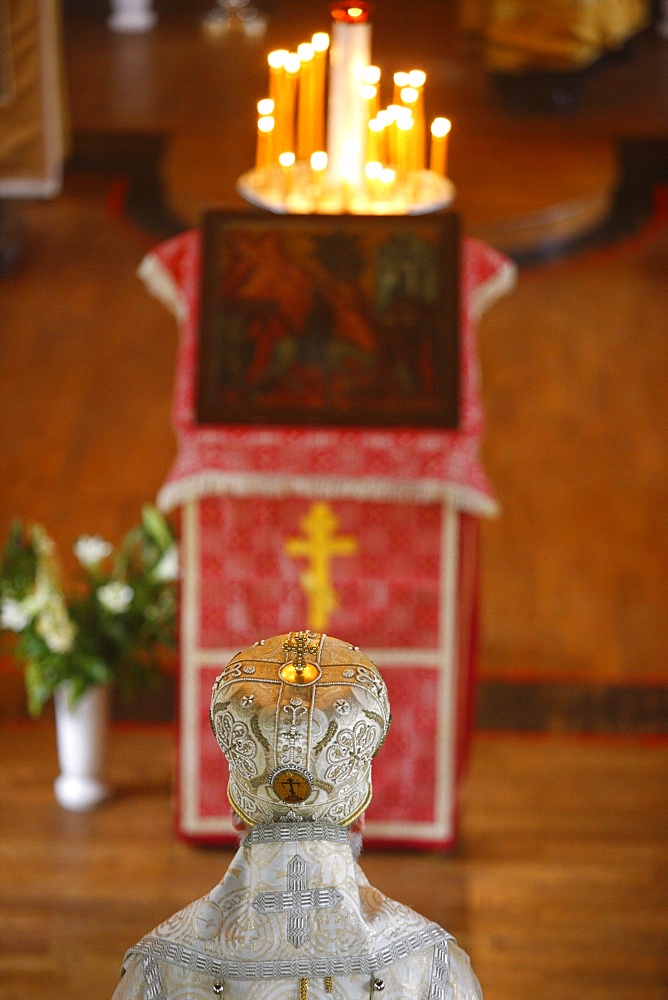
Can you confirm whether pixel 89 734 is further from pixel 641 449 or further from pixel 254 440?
pixel 641 449

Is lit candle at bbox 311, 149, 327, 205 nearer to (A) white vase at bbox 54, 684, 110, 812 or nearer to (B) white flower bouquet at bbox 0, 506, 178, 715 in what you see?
(B) white flower bouquet at bbox 0, 506, 178, 715

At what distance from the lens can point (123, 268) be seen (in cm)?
692

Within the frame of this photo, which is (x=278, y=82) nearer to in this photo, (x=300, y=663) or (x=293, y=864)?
(x=300, y=663)

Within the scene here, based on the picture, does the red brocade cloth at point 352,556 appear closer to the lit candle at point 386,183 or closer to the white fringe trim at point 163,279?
the white fringe trim at point 163,279

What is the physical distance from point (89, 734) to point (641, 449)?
2.66 metres

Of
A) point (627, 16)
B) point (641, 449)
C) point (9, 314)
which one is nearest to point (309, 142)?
point (641, 449)

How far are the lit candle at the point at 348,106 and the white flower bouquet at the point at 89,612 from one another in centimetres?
99

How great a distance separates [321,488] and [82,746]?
953 mm

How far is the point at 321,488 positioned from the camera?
3.18 m

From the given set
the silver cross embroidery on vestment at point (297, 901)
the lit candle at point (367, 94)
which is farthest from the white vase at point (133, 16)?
the silver cross embroidery on vestment at point (297, 901)

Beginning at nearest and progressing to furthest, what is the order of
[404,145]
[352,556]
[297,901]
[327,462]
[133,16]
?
1. [297,901]
2. [327,462]
3. [352,556]
4. [404,145]
5. [133,16]

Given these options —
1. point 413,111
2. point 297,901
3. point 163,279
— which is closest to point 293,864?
point 297,901

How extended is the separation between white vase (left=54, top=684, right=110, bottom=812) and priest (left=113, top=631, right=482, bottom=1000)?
2133mm

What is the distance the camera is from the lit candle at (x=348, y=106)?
3.59 m
